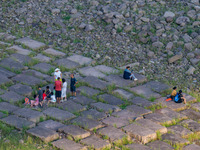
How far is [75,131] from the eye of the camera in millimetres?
9578

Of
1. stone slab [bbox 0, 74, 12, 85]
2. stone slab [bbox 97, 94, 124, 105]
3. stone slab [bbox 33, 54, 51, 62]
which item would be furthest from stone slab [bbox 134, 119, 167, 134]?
stone slab [bbox 33, 54, 51, 62]

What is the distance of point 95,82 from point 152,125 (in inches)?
A: 121

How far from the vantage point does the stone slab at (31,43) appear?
14930 millimetres

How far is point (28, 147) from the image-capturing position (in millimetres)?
8781

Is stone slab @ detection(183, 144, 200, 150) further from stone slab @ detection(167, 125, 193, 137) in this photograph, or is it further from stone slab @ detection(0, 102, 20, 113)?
stone slab @ detection(0, 102, 20, 113)

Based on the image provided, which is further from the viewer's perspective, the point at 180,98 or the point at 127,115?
the point at 180,98

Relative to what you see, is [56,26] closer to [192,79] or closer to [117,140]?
[192,79]

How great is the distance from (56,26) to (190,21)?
18.3 ft

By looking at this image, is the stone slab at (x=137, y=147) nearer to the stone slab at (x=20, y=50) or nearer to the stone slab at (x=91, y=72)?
the stone slab at (x=91, y=72)

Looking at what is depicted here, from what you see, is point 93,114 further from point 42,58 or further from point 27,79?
point 42,58

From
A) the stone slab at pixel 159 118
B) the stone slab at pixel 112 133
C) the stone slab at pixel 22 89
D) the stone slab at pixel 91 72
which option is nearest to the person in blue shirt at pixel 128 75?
the stone slab at pixel 91 72

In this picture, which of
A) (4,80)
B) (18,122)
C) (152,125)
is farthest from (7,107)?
(152,125)

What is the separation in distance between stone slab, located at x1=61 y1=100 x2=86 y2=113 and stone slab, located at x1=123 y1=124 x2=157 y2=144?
64.3 inches

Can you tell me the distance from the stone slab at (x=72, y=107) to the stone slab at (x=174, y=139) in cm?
252
